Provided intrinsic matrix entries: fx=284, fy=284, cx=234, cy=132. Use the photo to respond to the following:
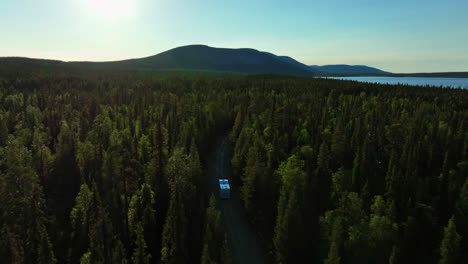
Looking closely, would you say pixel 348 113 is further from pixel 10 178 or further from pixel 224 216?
pixel 10 178

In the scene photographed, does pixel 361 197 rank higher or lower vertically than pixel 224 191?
higher

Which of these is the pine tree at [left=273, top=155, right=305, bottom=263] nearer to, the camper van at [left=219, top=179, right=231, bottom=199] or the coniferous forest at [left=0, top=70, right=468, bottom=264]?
the coniferous forest at [left=0, top=70, right=468, bottom=264]

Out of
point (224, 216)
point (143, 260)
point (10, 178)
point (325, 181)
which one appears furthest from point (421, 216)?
point (10, 178)

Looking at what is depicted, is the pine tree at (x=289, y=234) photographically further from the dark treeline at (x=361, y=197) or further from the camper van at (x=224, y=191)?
the camper van at (x=224, y=191)

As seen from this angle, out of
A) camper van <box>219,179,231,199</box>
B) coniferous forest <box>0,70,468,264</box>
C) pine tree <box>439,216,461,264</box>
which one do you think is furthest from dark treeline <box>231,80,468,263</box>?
camper van <box>219,179,231,199</box>

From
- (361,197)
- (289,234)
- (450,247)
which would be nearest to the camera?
(450,247)

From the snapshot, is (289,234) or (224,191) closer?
(289,234)

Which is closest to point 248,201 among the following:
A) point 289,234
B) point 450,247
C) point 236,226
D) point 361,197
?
point 236,226

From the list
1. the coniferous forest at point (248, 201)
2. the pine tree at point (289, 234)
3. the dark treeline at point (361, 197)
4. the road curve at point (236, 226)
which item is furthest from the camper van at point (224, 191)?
the pine tree at point (289, 234)

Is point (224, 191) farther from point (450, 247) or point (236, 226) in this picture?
point (450, 247)
